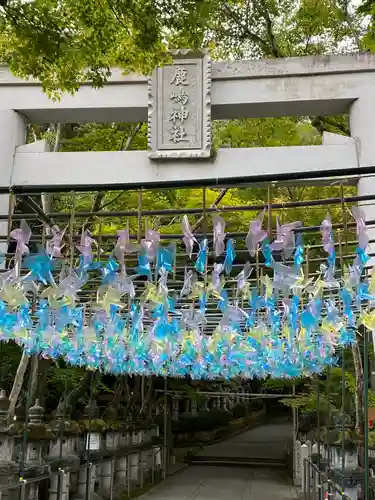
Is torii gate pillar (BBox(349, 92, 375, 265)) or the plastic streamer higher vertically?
torii gate pillar (BBox(349, 92, 375, 265))

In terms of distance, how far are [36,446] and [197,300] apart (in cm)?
380

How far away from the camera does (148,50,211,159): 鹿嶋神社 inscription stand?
21.5ft

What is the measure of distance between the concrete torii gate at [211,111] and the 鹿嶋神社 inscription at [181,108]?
14 millimetres

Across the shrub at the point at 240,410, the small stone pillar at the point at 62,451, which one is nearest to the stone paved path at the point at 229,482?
the small stone pillar at the point at 62,451

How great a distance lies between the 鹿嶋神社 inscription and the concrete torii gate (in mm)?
14

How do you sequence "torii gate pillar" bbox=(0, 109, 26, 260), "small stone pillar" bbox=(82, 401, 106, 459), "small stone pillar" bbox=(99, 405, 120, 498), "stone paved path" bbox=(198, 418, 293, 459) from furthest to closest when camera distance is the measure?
"stone paved path" bbox=(198, 418, 293, 459), "small stone pillar" bbox=(99, 405, 120, 498), "small stone pillar" bbox=(82, 401, 106, 459), "torii gate pillar" bbox=(0, 109, 26, 260)

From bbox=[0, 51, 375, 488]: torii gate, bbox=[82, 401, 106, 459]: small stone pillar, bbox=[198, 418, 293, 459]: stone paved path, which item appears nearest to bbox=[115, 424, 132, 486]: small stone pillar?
bbox=[82, 401, 106, 459]: small stone pillar

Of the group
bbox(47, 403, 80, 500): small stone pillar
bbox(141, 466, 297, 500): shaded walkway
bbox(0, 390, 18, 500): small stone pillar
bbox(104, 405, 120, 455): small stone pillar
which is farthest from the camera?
bbox(141, 466, 297, 500): shaded walkway

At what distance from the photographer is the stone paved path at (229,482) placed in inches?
577

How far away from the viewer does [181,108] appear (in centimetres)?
666

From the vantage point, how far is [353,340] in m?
8.79

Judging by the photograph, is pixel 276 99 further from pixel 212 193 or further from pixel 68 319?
pixel 212 193

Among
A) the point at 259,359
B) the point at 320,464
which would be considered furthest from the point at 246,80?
the point at 320,464

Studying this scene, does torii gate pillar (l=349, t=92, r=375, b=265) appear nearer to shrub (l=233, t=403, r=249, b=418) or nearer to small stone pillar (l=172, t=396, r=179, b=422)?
small stone pillar (l=172, t=396, r=179, b=422)
